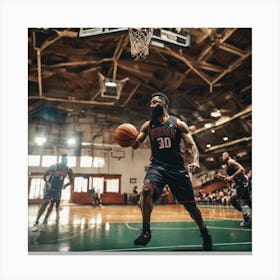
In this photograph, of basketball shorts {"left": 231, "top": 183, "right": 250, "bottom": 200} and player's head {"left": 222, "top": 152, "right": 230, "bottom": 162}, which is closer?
basketball shorts {"left": 231, "top": 183, "right": 250, "bottom": 200}

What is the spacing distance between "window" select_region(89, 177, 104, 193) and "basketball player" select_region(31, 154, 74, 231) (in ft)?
0.88

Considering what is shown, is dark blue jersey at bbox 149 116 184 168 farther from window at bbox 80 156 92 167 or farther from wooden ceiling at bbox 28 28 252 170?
window at bbox 80 156 92 167

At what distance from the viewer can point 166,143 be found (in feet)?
10.0

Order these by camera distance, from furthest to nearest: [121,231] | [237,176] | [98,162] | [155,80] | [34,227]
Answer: [155,80] < [98,162] < [237,176] < [121,231] < [34,227]

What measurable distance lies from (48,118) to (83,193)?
3.49ft

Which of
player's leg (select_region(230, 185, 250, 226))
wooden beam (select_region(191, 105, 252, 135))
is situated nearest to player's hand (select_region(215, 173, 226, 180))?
player's leg (select_region(230, 185, 250, 226))

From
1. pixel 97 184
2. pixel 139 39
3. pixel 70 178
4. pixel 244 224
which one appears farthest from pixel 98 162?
pixel 244 224

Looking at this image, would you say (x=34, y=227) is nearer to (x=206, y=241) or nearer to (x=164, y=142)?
(x=164, y=142)

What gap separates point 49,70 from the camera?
3.55 m

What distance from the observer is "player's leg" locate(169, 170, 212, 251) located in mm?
2957

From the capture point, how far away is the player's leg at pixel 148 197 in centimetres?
284

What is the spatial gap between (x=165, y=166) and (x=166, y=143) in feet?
0.85
